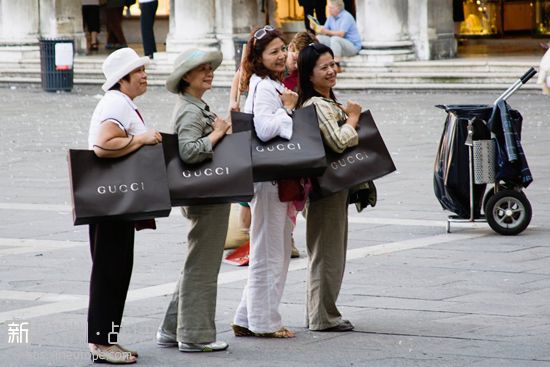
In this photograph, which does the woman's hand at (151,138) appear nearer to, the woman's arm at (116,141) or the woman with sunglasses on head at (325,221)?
the woman's arm at (116,141)

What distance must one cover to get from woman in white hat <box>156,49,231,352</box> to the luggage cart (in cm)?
410

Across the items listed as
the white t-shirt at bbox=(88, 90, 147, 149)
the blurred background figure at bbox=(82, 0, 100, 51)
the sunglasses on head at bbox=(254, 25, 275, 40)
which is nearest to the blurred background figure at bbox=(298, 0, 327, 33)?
the blurred background figure at bbox=(82, 0, 100, 51)

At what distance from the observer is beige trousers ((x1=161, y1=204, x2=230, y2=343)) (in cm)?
719

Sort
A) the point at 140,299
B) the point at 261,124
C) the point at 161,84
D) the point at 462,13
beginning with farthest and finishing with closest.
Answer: the point at 462,13
the point at 161,84
the point at 140,299
the point at 261,124

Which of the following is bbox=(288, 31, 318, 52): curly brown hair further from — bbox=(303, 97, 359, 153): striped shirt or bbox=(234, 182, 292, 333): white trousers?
bbox=(234, 182, 292, 333): white trousers

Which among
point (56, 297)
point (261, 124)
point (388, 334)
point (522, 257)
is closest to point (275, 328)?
point (388, 334)

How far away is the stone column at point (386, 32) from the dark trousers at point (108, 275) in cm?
1922

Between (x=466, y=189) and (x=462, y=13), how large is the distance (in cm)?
2103

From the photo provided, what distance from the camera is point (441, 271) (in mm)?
9422

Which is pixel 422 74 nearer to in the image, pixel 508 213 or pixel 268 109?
pixel 508 213

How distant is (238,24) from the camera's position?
28.1 metres

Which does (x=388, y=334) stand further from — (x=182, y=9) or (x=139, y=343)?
(x=182, y=9)

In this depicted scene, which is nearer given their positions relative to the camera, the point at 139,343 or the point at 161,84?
the point at 139,343

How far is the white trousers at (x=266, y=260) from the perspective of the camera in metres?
7.52
